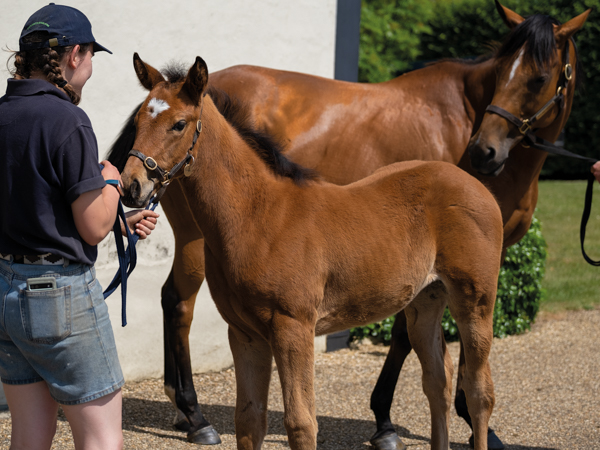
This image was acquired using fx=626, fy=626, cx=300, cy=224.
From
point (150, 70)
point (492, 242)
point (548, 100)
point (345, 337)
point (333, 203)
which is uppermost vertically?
point (150, 70)

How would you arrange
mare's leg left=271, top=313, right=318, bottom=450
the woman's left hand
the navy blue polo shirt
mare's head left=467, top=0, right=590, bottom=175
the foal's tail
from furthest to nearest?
the foal's tail → mare's head left=467, top=0, right=590, bottom=175 → mare's leg left=271, top=313, right=318, bottom=450 → the woman's left hand → the navy blue polo shirt

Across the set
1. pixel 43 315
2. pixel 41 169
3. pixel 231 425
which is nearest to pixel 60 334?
pixel 43 315

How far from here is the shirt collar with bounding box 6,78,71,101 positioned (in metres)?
1.95

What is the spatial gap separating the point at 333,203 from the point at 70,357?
1364mm

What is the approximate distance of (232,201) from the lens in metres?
2.67

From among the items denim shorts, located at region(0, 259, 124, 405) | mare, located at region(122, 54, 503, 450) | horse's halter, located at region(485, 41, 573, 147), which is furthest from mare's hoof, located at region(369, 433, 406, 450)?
denim shorts, located at region(0, 259, 124, 405)

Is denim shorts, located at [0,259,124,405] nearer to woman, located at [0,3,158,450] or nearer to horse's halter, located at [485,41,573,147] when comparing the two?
woman, located at [0,3,158,450]

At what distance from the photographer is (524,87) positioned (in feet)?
12.0

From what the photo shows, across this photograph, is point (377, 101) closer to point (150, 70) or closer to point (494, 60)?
point (494, 60)

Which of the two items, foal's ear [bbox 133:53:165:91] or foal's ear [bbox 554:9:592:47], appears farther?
foal's ear [bbox 554:9:592:47]

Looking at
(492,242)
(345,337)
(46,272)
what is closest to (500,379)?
(345,337)

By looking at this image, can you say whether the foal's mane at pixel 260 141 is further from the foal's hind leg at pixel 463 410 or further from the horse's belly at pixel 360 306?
the foal's hind leg at pixel 463 410

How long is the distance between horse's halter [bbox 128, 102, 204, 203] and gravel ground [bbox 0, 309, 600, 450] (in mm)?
2027

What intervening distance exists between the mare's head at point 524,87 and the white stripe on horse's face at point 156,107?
1925mm
